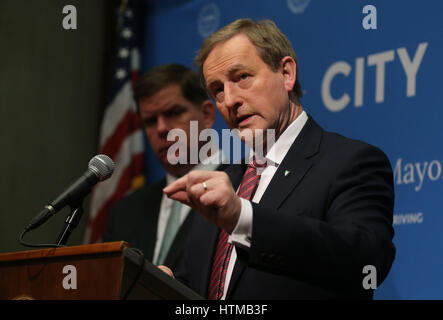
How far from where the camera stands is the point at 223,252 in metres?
2.28

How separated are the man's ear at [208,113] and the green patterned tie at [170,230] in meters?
0.55

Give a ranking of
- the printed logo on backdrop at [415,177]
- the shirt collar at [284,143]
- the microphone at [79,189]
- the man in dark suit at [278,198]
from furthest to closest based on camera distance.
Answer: the printed logo on backdrop at [415,177], the shirt collar at [284,143], the microphone at [79,189], the man in dark suit at [278,198]

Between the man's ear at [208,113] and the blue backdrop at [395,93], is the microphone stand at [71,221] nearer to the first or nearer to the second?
the blue backdrop at [395,93]

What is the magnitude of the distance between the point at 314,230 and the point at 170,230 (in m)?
2.06

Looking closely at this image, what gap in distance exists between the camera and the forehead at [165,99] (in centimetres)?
384

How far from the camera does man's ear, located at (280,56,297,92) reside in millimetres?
2602

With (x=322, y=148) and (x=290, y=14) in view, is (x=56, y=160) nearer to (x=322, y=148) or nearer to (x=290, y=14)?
(x=290, y=14)

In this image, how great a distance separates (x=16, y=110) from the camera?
468cm

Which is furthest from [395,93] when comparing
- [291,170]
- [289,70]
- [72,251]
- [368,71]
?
[72,251]

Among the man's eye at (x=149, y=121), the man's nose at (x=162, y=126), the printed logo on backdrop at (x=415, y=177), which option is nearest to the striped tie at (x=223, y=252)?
the printed logo on backdrop at (x=415, y=177)

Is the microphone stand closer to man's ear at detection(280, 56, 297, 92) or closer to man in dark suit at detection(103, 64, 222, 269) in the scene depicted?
man's ear at detection(280, 56, 297, 92)

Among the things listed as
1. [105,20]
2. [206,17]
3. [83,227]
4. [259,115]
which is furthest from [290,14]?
[83,227]

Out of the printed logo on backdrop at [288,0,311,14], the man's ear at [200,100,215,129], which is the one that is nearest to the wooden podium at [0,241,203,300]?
the man's ear at [200,100,215,129]

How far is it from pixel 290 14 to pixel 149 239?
1.64 meters
